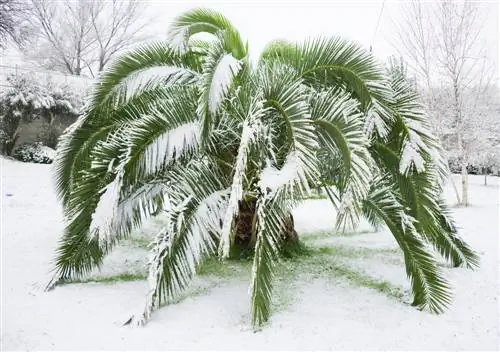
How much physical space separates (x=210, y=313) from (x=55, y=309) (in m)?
1.47

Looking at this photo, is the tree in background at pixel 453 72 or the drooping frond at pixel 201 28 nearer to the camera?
the drooping frond at pixel 201 28

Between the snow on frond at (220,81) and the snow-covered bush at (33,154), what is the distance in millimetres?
11694

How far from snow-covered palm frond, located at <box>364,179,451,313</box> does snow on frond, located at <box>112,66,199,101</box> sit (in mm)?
2665

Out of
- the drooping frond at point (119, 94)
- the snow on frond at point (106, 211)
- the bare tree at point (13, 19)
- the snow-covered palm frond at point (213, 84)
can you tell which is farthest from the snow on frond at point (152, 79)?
the bare tree at point (13, 19)

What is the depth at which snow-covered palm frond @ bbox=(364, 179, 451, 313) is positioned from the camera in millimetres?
4410

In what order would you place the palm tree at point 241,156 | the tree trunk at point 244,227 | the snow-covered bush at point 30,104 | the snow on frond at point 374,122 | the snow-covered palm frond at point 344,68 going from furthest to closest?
the snow-covered bush at point 30,104 < the tree trunk at point 244,227 < the snow-covered palm frond at point 344,68 < the snow on frond at point 374,122 < the palm tree at point 241,156

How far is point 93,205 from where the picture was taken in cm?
473

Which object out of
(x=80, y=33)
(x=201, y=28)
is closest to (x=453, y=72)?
(x=201, y=28)

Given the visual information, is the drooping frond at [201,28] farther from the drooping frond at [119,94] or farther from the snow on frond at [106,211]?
the snow on frond at [106,211]

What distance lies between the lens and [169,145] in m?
4.55

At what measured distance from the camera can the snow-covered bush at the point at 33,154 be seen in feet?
47.8

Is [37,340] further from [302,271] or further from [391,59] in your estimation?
[391,59]

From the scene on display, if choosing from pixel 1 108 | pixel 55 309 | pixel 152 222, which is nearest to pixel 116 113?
pixel 55 309

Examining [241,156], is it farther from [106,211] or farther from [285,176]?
[106,211]
